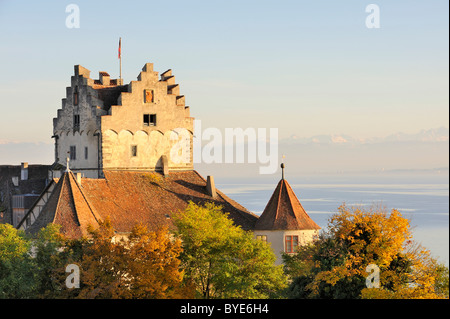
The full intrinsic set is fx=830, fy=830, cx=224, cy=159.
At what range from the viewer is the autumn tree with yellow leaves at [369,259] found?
4750 centimetres

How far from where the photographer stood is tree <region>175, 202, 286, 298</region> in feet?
183

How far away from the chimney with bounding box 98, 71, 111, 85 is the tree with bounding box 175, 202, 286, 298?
24.0m

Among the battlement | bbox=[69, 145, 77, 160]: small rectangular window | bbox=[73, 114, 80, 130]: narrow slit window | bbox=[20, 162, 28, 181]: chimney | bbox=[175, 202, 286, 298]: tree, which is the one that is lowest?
bbox=[175, 202, 286, 298]: tree

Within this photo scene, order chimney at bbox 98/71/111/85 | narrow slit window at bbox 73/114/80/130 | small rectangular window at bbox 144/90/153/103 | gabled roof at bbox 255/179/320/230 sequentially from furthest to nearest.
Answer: chimney at bbox 98/71/111/85 < narrow slit window at bbox 73/114/80/130 < small rectangular window at bbox 144/90/153/103 < gabled roof at bbox 255/179/320/230

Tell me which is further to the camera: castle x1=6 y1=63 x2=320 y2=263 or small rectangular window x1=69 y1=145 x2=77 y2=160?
small rectangular window x1=69 y1=145 x2=77 y2=160

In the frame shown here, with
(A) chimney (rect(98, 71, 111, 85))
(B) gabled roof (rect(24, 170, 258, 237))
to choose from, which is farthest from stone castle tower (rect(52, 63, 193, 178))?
(B) gabled roof (rect(24, 170, 258, 237))

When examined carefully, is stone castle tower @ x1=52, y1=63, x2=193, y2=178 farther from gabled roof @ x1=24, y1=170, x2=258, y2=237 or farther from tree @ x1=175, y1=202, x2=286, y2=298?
tree @ x1=175, y1=202, x2=286, y2=298

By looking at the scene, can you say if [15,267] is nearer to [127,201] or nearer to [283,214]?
[127,201]

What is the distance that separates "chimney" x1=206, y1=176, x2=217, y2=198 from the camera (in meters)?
71.6

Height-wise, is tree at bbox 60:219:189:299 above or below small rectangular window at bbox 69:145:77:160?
below

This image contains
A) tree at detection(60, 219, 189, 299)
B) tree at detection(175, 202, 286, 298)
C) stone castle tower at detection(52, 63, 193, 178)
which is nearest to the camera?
tree at detection(60, 219, 189, 299)
